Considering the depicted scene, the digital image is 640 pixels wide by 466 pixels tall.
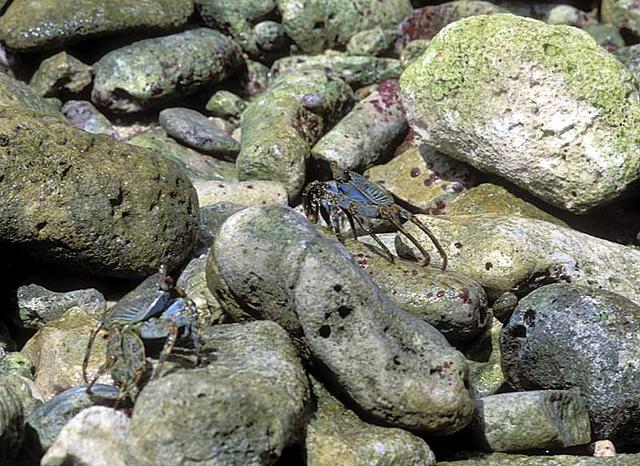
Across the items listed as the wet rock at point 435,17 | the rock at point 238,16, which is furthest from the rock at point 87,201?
the wet rock at point 435,17

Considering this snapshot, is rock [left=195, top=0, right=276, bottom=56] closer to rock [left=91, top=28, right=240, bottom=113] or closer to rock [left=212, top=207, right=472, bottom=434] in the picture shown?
rock [left=91, top=28, right=240, bottom=113]

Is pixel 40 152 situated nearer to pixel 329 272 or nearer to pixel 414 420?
pixel 329 272

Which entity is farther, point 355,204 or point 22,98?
point 22,98

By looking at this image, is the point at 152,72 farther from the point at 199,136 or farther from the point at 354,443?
the point at 354,443

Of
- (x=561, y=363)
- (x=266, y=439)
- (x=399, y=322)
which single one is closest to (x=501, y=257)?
(x=561, y=363)

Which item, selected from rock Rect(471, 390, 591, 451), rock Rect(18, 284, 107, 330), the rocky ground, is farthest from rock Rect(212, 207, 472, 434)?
rock Rect(18, 284, 107, 330)

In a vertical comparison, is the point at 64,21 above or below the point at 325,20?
above

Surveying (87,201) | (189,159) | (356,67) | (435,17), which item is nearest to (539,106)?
(356,67)

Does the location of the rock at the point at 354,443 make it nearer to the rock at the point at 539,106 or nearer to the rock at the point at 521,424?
the rock at the point at 521,424
